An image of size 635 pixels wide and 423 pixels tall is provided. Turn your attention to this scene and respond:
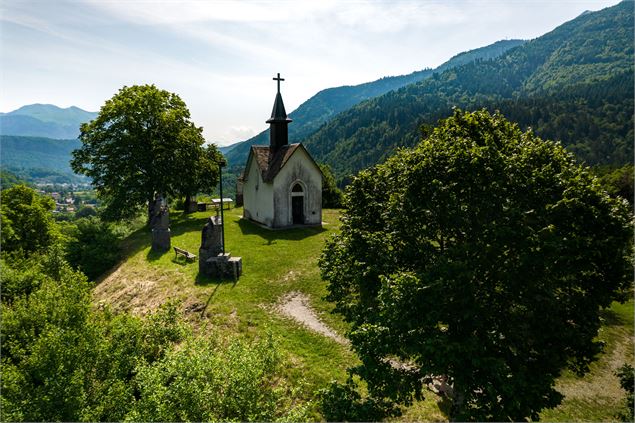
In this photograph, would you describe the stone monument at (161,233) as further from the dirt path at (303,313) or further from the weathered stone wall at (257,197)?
the dirt path at (303,313)

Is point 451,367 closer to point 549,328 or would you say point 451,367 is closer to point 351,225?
point 549,328

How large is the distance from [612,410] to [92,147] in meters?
44.2

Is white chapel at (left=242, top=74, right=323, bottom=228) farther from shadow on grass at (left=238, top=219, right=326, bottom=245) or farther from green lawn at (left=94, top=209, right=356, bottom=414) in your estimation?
green lawn at (left=94, top=209, right=356, bottom=414)

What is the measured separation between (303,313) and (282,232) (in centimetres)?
1534

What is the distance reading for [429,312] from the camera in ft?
28.7

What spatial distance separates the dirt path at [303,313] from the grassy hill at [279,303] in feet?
0.85

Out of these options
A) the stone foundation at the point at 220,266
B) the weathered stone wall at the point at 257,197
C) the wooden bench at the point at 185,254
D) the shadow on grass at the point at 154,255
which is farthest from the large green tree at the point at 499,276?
the weathered stone wall at the point at 257,197

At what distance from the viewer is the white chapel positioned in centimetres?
3434

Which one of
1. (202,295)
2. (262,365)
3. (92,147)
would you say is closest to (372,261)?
(262,365)

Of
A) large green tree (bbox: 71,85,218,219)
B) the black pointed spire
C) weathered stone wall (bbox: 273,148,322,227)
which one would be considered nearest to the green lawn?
weathered stone wall (bbox: 273,148,322,227)

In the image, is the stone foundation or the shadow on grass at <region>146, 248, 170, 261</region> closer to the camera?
the stone foundation

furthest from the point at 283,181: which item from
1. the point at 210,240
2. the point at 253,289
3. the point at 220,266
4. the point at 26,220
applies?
the point at 26,220

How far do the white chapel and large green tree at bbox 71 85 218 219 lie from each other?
27.9 ft

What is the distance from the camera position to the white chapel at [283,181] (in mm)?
34344
